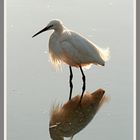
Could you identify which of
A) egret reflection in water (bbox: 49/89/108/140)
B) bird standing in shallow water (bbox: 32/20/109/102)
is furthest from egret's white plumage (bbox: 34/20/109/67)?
egret reflection in water (bbox: 49/89/108/140)

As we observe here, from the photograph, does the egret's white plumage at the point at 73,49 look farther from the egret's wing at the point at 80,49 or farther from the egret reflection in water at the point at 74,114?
the egret reflection in water at the point at 74,114

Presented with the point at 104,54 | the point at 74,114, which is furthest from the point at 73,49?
the point at 74,114

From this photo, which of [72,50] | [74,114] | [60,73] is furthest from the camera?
[60,73]

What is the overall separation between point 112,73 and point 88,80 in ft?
0.31

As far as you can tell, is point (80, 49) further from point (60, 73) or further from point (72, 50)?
point (60, 73)

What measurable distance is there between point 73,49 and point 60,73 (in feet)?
0.57

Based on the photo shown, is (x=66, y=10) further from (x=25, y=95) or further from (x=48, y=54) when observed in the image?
(x=25, y=95)

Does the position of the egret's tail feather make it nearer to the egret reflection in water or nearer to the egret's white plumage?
the egret's white plumage

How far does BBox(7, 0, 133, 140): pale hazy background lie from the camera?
1.31 meters

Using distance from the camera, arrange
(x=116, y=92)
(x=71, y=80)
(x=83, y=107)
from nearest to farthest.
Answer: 1. (x=83, y=107)
2. (x=116, y=92)
3. (x=71, y=80)

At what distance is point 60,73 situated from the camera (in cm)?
177

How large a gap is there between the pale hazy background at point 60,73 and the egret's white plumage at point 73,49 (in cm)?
7

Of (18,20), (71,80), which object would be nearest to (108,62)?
(71,80)

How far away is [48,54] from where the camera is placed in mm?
1788
